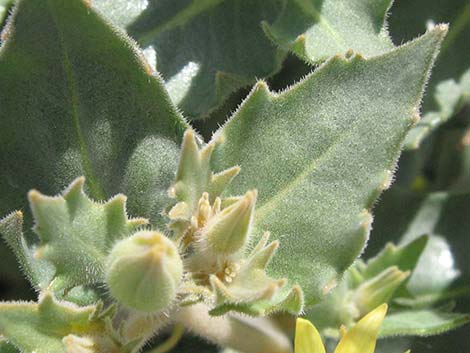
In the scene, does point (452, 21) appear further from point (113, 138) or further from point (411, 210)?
point (113, 138)

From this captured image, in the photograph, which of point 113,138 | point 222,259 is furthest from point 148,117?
point 222,259

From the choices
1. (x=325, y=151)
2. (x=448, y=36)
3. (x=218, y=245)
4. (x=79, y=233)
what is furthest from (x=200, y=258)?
(x=448, y=36)

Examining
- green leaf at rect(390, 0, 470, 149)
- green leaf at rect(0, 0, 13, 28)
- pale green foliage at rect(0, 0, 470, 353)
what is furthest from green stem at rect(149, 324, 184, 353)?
green leaf at rect(390, 0, 470, 149)

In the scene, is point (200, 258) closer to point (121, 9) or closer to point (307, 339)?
point (307, 339)

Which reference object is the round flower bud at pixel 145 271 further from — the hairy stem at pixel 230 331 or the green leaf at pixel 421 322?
the green leaf at pixel 421 322

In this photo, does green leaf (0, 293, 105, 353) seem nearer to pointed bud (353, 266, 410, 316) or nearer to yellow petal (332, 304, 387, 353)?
yellow petal (332, 304, 387, 353)

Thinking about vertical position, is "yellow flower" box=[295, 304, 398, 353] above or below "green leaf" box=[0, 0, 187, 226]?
below
